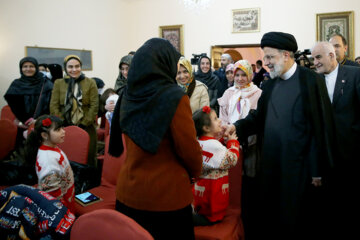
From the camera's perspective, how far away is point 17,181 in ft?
9.34

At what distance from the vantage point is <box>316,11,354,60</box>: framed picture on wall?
7.54m

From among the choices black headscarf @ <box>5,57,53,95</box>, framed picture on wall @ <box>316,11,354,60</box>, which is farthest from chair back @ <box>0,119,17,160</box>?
framed picture on wall @ <box>316,11,354,60</box>

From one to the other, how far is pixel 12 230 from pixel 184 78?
222 cm

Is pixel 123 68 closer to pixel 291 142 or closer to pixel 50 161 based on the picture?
pixel 50 161

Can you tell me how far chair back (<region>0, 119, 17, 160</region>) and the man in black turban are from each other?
253cm

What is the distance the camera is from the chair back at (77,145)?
9.59 feet

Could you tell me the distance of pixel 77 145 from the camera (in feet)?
9.68

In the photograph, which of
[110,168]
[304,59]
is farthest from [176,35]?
[110,168]

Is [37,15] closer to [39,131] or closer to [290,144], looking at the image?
[39,131]

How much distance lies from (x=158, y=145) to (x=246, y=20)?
7839 mm

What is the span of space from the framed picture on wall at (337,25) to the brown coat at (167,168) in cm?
749

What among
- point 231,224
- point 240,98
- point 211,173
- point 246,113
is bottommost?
point 231,224

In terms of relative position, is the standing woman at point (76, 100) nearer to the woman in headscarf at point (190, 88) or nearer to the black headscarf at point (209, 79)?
the woman in headscarf at point (190, 88)

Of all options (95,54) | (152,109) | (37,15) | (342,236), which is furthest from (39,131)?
(95,54)
